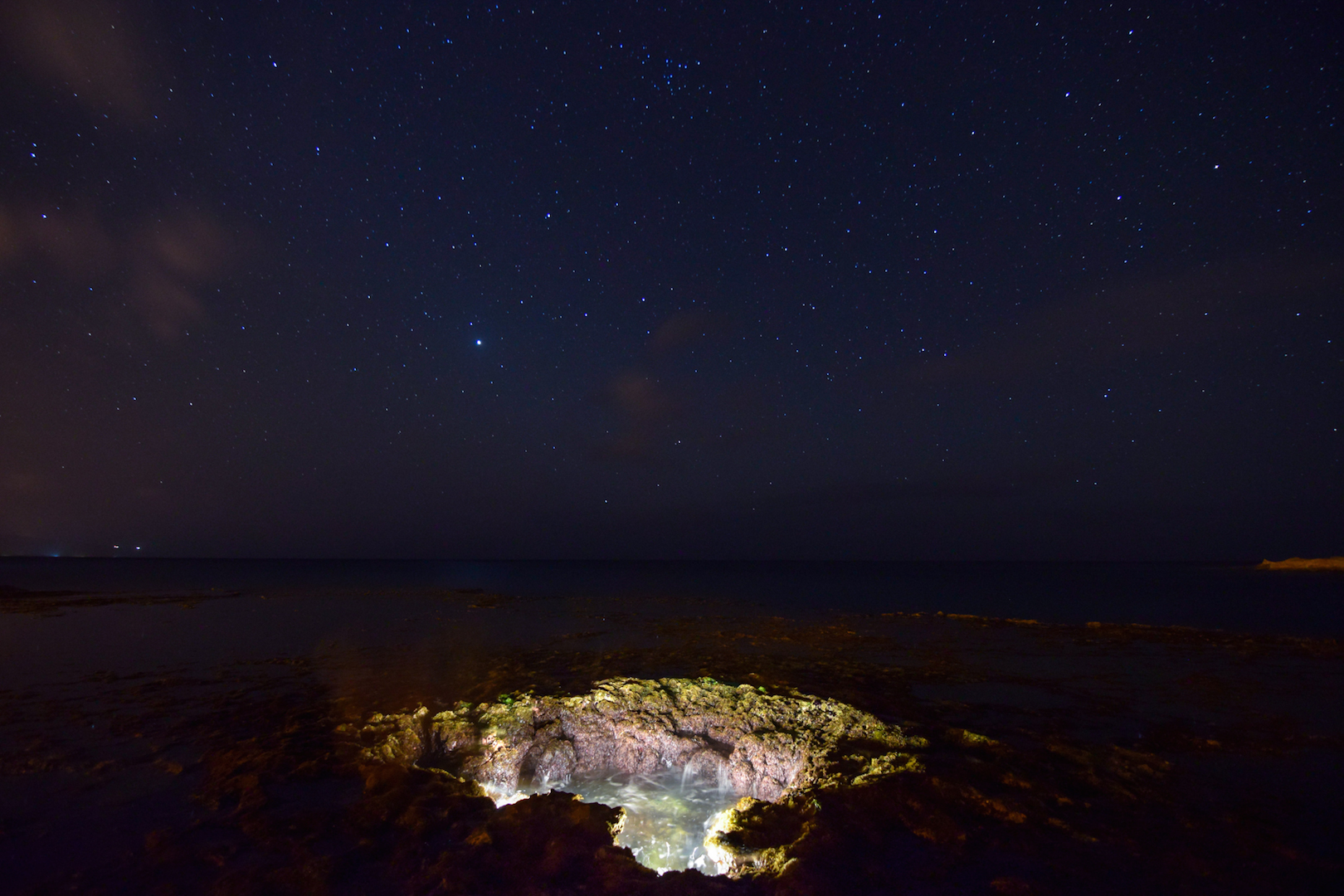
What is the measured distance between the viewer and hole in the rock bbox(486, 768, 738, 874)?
7027mm

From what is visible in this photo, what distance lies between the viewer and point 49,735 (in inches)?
405

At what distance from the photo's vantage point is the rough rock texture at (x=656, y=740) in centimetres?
882

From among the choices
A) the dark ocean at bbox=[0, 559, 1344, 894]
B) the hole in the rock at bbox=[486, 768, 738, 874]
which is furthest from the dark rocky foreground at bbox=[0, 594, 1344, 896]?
the hole in the rock at bbox=[486, 768, 738, 874]

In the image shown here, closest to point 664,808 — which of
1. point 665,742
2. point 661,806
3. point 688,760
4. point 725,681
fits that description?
point 661,806

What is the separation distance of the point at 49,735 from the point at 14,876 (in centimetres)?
657

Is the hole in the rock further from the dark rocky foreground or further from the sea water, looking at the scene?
the dark rocky foreground

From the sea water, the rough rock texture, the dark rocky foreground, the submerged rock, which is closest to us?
the dark rocky foreground

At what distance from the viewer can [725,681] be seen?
14961 millimetres

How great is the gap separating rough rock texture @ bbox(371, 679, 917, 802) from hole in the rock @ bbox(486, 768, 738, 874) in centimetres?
19

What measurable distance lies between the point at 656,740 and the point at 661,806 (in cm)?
155

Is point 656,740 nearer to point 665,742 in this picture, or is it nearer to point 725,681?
point 665,742

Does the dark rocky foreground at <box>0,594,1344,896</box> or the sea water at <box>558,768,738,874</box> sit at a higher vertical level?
the dark rocky foreground at <box>0,594,1344,896</box>

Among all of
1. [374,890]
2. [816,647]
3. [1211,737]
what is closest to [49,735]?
[374,890]

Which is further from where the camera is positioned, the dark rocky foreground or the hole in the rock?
the hole in the rock
